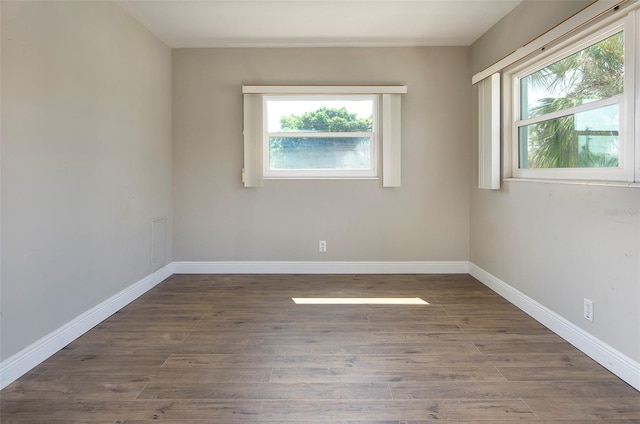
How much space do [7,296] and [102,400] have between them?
75 cm

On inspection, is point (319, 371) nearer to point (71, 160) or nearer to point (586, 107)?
point (71, 160)

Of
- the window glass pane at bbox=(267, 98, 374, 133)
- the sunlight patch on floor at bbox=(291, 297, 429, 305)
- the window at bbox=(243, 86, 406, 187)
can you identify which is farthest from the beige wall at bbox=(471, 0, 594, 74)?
the sunlight patch on floor at bbox=(291, 297, 429, 305)

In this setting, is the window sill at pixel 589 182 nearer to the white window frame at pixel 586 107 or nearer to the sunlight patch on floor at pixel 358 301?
the white window frame at pixel 586 107

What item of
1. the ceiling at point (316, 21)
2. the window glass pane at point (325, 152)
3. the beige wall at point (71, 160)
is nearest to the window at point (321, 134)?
the window glass pane at point (325, 152)

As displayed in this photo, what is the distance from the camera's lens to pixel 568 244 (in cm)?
237

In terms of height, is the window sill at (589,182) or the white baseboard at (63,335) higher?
the window sill at (589,182)

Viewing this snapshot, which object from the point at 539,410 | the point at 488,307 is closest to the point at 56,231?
the point at 539,410

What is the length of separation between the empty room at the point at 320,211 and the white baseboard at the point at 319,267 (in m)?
0.03

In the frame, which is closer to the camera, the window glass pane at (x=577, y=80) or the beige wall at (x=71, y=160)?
the beige wall at (x=71, y=160)

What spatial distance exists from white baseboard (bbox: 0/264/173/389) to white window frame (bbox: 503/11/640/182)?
3405 mm

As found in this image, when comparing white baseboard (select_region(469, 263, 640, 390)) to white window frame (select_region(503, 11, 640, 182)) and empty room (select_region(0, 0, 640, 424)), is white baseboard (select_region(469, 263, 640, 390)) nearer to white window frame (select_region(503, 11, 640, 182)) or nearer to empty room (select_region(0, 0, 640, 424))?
empty room (select_region(0, 0, 640, 424))

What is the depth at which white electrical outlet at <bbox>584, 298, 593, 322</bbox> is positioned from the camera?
216 centimetres

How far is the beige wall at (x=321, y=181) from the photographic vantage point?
3889 mm

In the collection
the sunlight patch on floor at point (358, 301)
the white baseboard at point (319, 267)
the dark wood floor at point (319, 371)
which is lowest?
the dark wood floor at point (319, 371)
